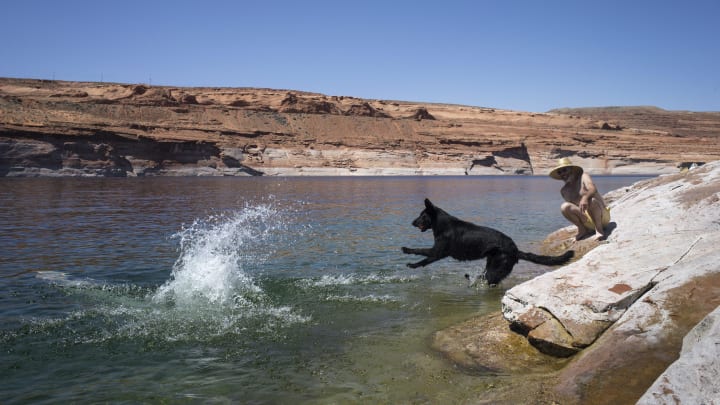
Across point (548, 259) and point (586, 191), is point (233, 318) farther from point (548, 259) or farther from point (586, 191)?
point (586, 191)

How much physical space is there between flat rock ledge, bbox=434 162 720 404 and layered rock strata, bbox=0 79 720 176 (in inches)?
2428

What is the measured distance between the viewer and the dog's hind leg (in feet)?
27.0

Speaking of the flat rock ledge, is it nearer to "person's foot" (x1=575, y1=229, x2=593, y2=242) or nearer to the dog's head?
the dog's head

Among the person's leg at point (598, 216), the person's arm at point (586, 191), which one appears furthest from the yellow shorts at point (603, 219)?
the person's arm at point (586, 191)

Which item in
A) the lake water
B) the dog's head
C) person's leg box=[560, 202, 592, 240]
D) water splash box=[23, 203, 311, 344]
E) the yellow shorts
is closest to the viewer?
the lake water

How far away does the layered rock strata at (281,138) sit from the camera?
6400cm

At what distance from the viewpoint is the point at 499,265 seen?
830 centimetres

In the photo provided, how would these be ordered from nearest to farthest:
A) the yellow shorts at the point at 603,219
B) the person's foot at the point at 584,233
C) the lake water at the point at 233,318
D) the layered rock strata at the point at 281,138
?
the lake water at the point at 233,318 < the yellow shorts at the point at 603,219 < the person's foot at the point at 584,233 < the layered rock strata at the point at 281,138

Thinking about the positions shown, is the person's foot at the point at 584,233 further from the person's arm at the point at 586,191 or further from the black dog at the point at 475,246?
the black dog at the point at 475,246

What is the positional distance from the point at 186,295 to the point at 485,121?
377 feet

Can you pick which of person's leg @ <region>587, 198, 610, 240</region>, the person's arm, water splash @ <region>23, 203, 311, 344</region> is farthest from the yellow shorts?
water splash @ <region>23, 203, 311, 344</region>

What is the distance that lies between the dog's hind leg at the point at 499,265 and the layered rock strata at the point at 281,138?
6016cm

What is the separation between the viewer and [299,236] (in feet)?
53.6

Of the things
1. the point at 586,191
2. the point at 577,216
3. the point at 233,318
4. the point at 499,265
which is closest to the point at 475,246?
the point at 499,265
